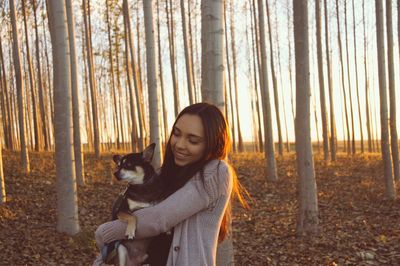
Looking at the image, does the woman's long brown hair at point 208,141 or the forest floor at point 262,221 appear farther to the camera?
the forest floor at point 262,221

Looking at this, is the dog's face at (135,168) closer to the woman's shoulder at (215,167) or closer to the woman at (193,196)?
the woman at (193,196)

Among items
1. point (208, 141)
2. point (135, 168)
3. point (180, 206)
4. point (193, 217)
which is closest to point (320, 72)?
point (135, 168)

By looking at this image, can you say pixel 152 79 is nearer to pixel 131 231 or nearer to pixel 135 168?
pixel 135 168

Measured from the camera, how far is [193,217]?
2225 millimetres

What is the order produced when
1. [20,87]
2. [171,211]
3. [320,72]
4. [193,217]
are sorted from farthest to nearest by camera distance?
[320,72] < [20,87] < [193,217] < [171,211]

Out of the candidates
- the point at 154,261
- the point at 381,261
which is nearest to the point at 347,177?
the point at 381,261

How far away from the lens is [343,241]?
8266 mm

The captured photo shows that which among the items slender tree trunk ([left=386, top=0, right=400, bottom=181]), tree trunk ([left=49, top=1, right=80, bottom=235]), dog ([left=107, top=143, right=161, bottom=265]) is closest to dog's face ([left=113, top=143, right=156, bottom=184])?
dog ([left=107, top=143, right=161, bottom=265])

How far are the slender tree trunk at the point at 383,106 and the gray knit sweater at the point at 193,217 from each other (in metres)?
11.1

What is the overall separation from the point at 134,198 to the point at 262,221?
7.94m

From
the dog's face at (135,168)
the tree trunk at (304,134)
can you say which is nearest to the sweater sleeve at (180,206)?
the dog's face at (135,168)

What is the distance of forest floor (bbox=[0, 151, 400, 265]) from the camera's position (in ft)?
24.5

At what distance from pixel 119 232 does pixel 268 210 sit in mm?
9250

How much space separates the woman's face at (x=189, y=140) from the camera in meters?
2.28
